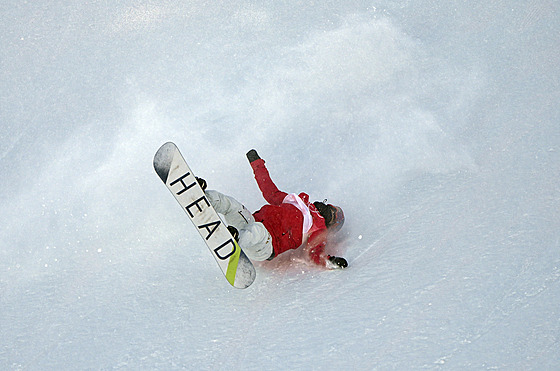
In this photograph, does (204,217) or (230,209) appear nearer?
(204,217)

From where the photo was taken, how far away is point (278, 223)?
2311mm

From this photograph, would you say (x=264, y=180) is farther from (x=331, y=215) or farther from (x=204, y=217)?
(x=204, y=217)

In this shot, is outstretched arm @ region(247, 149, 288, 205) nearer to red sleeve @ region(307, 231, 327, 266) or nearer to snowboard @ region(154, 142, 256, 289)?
red sleeve @ region(307, 231, 327, 266)

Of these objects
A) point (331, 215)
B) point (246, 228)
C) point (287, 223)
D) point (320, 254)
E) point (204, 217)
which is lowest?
point (320, 254)

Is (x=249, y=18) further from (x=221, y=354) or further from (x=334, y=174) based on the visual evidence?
(x=221, y=354)

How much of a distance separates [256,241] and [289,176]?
35.4 inches

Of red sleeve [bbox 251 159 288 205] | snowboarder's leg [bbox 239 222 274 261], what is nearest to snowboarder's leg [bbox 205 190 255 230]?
snowboarder's leg [bbox 239 222 274 261]

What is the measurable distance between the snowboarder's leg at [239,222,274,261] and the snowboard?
0.05 metres

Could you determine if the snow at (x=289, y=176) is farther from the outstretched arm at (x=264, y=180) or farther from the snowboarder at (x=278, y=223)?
the outstretched arm at (x=264, y=180)

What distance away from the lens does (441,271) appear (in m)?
1.98

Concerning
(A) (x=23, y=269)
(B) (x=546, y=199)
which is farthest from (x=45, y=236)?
(B) (x=546, y=199)

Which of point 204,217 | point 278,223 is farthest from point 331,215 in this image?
point 204,217

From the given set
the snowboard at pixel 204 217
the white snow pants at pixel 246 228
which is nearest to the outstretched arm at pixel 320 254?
the white snow pants at pixel 246 228

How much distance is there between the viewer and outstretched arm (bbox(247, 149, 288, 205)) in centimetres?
250
